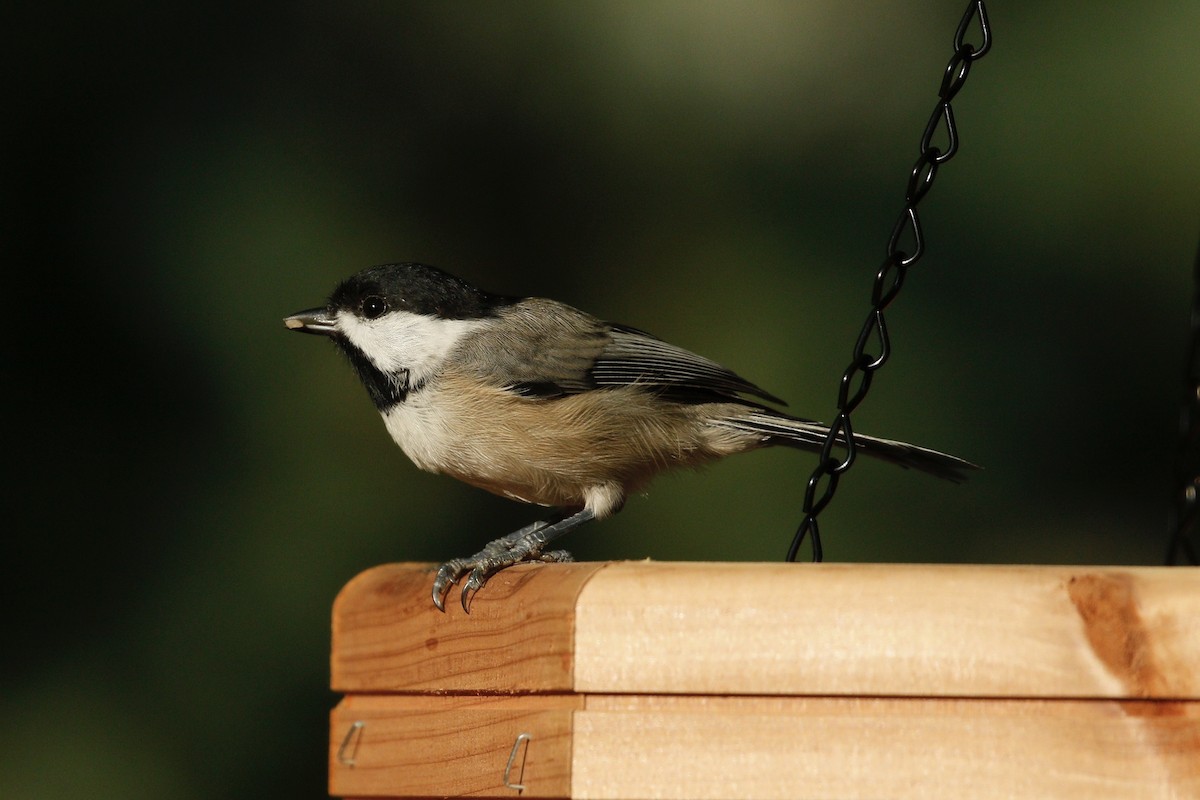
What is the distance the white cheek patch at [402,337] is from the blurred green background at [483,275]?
1.48 metres

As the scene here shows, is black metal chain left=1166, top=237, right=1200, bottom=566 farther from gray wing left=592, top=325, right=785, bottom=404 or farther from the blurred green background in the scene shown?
the blurred green background

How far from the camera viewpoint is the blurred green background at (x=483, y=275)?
3.82 meters

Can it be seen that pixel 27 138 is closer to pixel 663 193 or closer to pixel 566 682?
pixel 663 193

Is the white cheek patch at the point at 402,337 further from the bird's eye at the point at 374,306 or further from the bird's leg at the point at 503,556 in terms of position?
the bird's leg at the point at 503,556

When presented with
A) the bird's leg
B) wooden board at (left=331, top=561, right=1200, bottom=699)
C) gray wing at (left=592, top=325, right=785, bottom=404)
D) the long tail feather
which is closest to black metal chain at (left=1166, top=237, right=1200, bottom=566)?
the long tail feather

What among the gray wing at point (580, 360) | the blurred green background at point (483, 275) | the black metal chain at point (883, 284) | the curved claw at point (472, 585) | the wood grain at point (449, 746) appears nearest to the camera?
the wood grain at point (449, 746)

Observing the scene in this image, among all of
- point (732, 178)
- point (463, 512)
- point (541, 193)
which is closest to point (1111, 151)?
point (732, 178)

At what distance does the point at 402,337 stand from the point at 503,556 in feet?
2.45

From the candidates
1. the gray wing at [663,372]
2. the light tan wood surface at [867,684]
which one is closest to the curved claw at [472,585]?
the light tan wood surface at [867,684]

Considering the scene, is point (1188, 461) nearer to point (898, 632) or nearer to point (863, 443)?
point (863, 443)

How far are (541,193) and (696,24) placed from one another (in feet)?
2.44

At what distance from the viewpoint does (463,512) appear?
410 cm

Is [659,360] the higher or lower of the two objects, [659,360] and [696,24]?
the lower

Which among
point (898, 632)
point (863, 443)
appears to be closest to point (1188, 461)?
point (863, 443)
